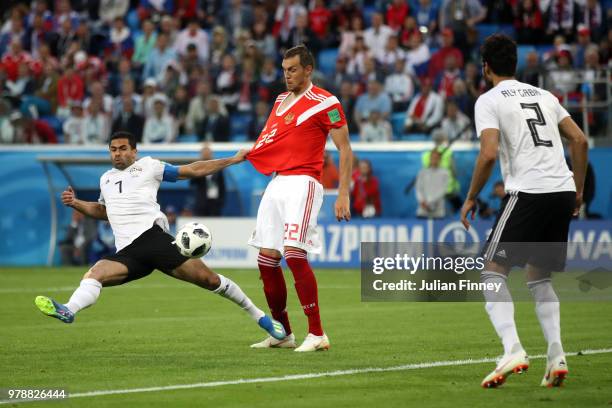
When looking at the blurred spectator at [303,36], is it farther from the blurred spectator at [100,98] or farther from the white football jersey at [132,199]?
the white football jersey at [132,199]

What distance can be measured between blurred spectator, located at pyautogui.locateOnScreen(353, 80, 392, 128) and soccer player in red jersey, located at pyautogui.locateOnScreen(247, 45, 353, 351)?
42.8ft

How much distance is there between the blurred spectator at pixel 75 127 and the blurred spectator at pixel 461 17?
7674 millimetres

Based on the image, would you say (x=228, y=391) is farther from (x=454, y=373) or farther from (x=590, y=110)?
(x=590, y=110)

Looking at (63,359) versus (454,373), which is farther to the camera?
(63,359)

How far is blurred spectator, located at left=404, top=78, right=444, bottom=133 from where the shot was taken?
22.7m

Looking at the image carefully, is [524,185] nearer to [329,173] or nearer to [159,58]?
[329,173]

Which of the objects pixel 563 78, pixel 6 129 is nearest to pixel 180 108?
pixel 6 129

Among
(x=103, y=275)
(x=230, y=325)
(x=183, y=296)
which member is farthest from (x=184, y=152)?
(x=103, y=275)

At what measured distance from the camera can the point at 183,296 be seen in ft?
54.6

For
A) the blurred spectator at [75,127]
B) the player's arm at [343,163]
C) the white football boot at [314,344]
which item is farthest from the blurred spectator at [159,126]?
the white football boot at [314,344]

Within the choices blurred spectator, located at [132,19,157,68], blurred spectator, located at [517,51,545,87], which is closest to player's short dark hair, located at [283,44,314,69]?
blurred spectator, located at [517,51,545,87]

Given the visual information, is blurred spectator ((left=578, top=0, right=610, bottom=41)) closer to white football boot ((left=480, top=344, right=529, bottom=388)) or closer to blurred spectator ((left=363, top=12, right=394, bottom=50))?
blurred spectator ((left=363, top=12, right=394, bottom=50))

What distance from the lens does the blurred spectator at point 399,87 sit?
2366 cm

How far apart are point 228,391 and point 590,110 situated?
15999mm
